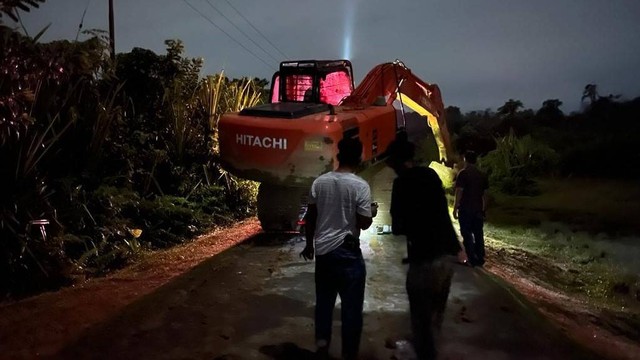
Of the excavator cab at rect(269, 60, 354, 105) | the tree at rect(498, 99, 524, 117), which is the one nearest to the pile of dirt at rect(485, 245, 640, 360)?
the excavator cab at rect(269, 60, 354, 105)

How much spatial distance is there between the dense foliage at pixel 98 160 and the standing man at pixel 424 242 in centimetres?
433

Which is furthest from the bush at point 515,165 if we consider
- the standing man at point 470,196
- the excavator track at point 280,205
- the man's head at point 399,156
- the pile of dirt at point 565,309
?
the man's head at point 399,156

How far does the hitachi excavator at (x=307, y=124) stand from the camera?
26.9ft

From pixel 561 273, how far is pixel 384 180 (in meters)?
3.97

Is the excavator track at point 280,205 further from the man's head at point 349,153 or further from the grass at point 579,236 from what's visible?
the man's head at point 349,153

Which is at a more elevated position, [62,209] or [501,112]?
[501,112]

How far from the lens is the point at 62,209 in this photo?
7520mm

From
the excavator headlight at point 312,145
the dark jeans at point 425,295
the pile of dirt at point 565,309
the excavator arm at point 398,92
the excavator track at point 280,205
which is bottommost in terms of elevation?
the pile of dirt at point 565,309

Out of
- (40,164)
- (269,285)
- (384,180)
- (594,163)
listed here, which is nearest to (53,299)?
(40,164)

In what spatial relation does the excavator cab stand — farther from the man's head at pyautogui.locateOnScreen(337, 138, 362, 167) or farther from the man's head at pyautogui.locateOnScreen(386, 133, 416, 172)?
the man's head at pyautogui.locateOnScreen(337, 138, 362, 167)

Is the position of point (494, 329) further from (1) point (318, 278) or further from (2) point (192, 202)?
(2) point (192, 202)

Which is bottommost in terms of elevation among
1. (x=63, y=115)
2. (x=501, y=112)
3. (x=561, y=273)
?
(x=561, y=273)

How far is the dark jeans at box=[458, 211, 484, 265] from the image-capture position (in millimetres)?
7537

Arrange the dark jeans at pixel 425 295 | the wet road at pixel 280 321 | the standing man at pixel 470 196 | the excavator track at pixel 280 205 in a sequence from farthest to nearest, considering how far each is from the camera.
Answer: the excavator track at pixel 280 205 < the standing man at pixel 470 196 < the wet road at pixel 280 321 < the dark jeans at pixel 425 295
